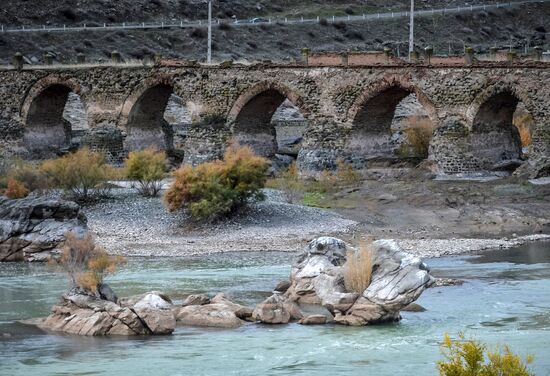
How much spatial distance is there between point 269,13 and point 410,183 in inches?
1689

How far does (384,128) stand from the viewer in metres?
51.9

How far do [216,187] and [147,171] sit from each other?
4842 millimetres

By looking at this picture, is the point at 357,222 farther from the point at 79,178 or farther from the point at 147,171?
the point at 79,178

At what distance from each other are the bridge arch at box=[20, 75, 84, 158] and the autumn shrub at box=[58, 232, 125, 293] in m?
25.3

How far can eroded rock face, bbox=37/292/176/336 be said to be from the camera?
2870 cm

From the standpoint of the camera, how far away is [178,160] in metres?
55.7

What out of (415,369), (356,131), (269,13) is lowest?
(415,369)

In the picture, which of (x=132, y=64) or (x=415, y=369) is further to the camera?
(x=132, y=64)

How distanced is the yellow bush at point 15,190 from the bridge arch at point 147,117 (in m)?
10.9

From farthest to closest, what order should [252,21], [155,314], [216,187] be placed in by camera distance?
[252,21] < [216,187] < [155,314]

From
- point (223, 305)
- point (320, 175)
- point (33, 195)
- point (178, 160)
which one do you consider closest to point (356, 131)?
point (320, 175)

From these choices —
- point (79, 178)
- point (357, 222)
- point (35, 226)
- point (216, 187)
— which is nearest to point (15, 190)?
point (79, 178)

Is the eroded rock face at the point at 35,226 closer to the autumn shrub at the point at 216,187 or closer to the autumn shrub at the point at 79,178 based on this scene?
the autumn shrub at the point at 216,187

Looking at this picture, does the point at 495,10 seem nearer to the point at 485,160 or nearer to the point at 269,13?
the point at 269,13
